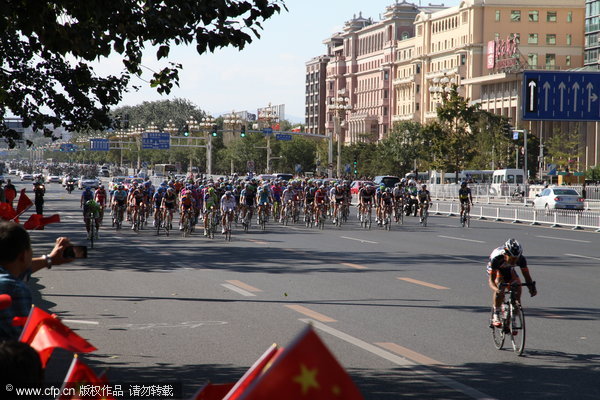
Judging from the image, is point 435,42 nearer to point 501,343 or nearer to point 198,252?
point 198,252

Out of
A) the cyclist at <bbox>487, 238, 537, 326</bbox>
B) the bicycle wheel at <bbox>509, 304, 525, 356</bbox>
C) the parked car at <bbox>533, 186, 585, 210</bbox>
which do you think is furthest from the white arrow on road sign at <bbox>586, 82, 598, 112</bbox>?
the bicycle wheel at <bbox>509, 304, 525, 356</bbox>

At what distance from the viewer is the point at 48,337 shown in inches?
149

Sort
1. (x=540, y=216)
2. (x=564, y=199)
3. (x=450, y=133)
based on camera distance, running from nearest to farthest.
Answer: (x=540, y=216) < (x=564, y=199) < (x=450, y=133)

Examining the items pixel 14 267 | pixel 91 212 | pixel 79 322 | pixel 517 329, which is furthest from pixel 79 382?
pixel 91 212

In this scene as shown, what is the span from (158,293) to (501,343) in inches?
255

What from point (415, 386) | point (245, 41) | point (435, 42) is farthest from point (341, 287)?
point (435, 42)

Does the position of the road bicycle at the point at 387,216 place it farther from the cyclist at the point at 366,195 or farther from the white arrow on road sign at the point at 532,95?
the white arrow on road sign at the point at 532,95

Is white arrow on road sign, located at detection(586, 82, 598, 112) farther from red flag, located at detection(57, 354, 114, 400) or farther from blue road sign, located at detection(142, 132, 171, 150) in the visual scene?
blue road sign, located at detection(142, 132, 171, 150)

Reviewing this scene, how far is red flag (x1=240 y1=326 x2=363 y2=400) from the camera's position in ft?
7.81

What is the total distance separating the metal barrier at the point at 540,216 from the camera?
37344 millimetres

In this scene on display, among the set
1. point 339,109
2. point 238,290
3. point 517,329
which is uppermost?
point 339,109

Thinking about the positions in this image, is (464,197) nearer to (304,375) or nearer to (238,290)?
(238,290)

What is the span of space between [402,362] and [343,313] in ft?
11.7

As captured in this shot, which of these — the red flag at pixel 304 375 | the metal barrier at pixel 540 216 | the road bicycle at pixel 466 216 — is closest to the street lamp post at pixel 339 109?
the metal barrier at pixel 540 216
